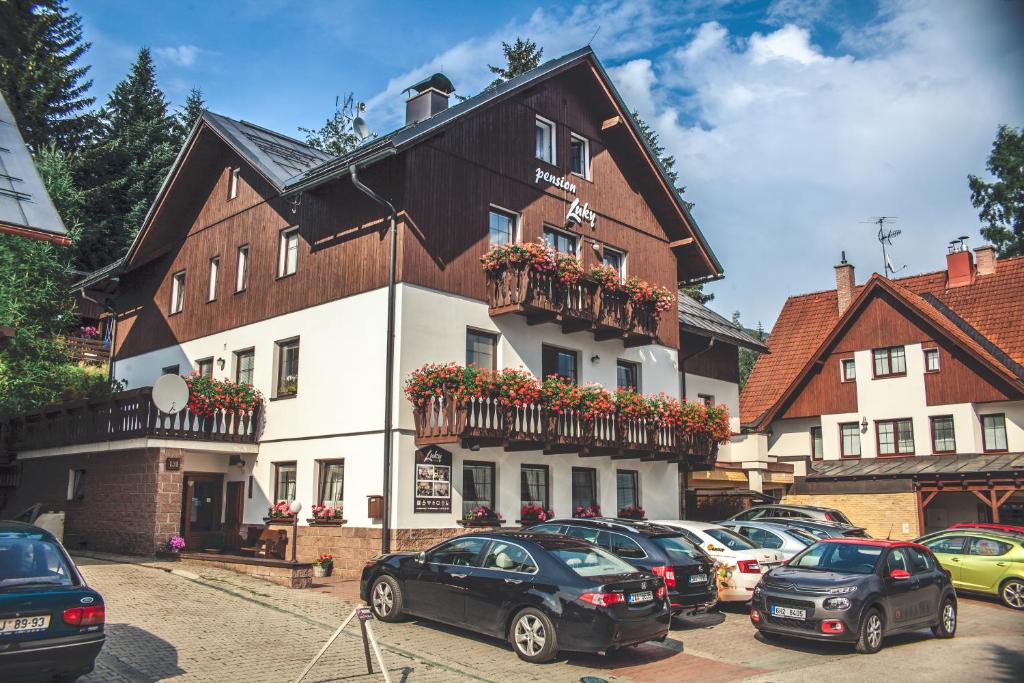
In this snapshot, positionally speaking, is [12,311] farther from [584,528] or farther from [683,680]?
[683,680]

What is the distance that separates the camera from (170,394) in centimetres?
1942

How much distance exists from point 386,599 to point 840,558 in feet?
23.0

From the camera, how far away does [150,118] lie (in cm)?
4797

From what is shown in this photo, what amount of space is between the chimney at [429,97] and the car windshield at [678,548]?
13.6 m

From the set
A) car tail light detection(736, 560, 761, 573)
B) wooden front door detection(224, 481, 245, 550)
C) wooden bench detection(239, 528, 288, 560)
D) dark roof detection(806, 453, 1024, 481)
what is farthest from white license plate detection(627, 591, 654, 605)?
dark roof detection(806, 453, 1024, 481)

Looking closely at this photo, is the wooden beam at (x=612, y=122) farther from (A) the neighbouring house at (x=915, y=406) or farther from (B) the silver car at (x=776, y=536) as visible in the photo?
(A) the neighbouring house at (x=915, y=406)

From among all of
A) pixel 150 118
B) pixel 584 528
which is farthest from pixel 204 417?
pixel 150 118

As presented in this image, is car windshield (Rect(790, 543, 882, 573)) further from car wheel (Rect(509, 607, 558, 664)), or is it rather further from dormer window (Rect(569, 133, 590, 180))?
dormer window (Rect(569, 133, 590, 180))

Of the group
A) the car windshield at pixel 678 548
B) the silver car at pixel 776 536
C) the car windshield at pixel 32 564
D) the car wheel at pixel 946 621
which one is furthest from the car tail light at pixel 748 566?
the car windshield at pixel 32 564

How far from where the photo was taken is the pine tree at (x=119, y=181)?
42.3 metres

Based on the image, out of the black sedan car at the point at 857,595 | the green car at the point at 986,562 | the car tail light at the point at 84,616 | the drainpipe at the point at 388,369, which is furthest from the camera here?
the green car at the point at 986,562

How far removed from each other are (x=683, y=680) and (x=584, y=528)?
14.5 ft

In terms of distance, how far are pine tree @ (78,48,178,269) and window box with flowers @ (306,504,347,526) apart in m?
28.6

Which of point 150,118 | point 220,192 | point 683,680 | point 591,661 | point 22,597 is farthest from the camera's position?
point 150,118
